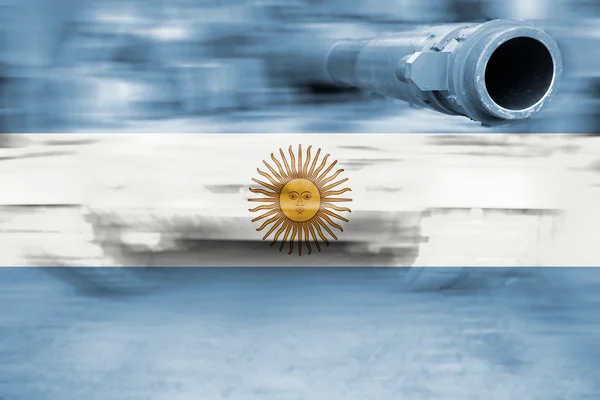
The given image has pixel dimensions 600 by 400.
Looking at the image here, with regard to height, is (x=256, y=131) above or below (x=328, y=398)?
above

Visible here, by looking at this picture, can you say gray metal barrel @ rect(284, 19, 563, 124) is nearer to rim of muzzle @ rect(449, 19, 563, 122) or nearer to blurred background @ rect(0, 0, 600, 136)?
rim of muzzle @ rect(449, 19, 563, 122)

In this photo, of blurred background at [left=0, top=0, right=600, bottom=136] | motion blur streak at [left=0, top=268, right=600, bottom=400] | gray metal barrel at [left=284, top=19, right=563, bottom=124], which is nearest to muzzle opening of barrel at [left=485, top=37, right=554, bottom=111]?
gray metal barrel at [left=284, top=19, right=563, bottom=124]

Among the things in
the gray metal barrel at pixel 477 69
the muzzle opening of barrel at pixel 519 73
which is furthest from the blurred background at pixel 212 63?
the muzzle opening of barrel at pixel 519 73

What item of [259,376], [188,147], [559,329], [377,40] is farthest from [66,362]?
[559,329]

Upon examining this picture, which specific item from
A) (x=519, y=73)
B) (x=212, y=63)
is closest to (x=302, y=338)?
(x=212, y=63)

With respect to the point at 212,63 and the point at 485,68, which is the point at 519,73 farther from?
the point at 212,63

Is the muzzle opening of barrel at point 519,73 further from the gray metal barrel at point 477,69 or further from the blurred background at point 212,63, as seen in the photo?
the blurred background at point 212,63

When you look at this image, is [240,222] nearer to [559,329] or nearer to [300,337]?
[300,337]
